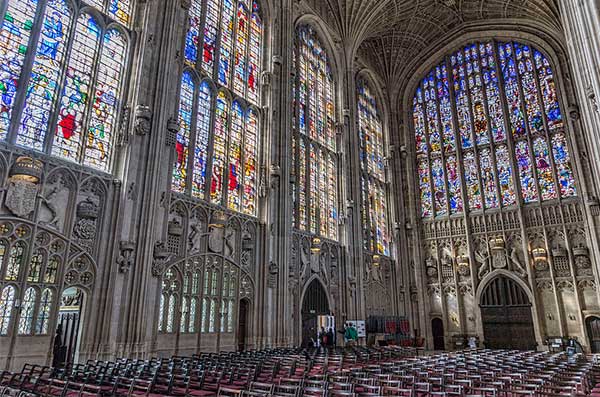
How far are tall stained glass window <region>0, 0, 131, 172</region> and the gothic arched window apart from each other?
35.9ft

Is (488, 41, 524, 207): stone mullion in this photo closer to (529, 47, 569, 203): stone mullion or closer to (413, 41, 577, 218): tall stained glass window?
(413, 41, 577, 218): tall stained glass window

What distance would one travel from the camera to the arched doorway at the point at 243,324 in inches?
725

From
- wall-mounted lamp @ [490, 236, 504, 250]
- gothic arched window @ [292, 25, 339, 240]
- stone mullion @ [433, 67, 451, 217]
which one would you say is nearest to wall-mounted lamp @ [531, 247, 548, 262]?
wall-mounted lamp @ [490, 236, 504, 250]

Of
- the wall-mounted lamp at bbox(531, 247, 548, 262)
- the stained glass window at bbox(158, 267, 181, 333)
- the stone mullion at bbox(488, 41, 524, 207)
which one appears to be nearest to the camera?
the stained glass window at bbox(158, 267, 181, 333)

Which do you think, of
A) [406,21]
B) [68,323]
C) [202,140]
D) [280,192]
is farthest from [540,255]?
[68,323]

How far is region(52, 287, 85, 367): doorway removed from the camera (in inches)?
515

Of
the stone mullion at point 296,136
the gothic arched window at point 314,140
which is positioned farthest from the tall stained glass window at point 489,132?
the stone mullion at point 296,136

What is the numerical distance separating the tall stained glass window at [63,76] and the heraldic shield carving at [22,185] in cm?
105

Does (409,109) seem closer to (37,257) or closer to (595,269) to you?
(595,269)

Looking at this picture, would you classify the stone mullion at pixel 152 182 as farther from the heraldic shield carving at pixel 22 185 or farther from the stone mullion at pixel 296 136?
the stone mullion at pixel 296 136

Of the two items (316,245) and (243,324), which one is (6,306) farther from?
(316,245)

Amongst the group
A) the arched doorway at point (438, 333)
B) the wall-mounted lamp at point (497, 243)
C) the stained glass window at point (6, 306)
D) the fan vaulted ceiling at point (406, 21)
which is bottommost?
the arched doorway at point (438, 333)

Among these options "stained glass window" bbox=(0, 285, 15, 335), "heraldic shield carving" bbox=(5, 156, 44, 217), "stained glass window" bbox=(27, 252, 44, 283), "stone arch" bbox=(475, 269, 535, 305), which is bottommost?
"stained glass window" bbox=(0, 285, 15, 335)

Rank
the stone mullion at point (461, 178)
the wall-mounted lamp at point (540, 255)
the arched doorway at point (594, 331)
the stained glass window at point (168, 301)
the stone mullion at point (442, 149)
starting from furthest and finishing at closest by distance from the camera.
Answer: the stone mullion at point (442, 149)
the stone mullion at point (461, 178)
the wall-mounted lamp at point (540, 255)
the arched doorway at point (594, 331)
the stained glass window at point (168, 301)
